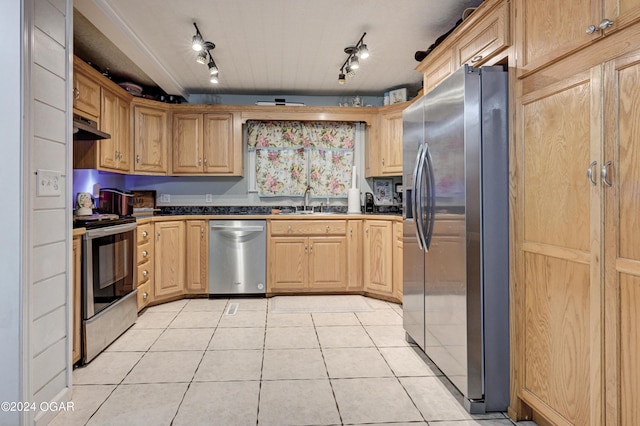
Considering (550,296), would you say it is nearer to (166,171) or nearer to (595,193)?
(595,193)

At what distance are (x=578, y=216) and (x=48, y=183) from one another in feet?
7.60

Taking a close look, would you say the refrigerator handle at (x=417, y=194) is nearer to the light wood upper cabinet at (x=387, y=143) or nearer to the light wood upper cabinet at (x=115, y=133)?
the light wood upper cabinet at (x=387, y=143)

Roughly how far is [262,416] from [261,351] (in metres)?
0.82

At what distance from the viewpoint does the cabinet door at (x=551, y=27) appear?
4.56 ft

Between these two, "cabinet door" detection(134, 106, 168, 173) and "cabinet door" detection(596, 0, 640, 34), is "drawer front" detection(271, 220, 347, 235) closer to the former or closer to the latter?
"cabinet door" detection(134, 106, 168, 173)

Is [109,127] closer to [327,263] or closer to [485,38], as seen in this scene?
[327,263]

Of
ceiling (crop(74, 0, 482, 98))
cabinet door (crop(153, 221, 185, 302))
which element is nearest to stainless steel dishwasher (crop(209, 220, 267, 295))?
cabinet door (crop(153, 221, 185, 302))

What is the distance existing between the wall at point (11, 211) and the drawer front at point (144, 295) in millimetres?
1907

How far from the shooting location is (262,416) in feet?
Answer: 6.05

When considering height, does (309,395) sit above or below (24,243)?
below

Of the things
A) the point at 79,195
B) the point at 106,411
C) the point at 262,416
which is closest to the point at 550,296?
the point at 262,416

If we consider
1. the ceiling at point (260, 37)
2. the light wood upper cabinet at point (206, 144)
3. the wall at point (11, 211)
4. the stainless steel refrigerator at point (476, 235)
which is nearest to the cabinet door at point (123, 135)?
the ceiling at point (260, 37)

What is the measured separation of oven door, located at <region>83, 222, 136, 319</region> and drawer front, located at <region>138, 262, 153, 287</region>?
10.1 inches

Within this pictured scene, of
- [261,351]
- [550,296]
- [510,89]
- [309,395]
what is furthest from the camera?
[261,351]
